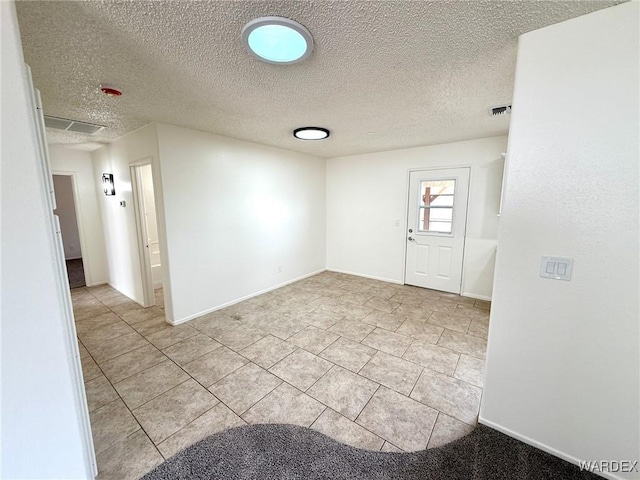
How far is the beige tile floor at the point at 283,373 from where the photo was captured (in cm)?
171

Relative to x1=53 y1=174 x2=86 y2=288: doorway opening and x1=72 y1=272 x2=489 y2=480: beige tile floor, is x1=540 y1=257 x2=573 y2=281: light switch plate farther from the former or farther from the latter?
x1=53 y1=174 x2=86 y2=288: doorway opening

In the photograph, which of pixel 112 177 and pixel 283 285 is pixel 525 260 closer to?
pixel 283 285

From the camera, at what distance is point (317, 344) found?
2.73 metres

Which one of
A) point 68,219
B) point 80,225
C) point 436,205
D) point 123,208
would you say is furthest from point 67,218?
point 436,205

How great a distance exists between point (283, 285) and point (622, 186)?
4.14 meters

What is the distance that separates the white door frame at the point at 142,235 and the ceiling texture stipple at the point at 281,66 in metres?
0.73

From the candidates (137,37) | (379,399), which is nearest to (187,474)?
(379,399)

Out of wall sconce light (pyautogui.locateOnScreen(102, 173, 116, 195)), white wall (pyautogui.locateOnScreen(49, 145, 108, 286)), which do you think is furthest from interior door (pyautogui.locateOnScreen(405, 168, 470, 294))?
white wall (pyautogui.locateOnScreen(49, 145, 108, 286))

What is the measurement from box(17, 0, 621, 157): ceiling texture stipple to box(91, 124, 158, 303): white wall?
0.35 m

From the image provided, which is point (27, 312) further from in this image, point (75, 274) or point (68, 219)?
point (68, 219)

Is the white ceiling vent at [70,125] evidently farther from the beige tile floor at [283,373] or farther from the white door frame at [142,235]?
the beige tile floor at [283,373]

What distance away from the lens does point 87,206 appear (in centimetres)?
452

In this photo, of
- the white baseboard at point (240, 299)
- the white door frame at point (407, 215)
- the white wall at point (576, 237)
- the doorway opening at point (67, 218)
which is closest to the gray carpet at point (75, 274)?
the doorway opening at point (67, 218)

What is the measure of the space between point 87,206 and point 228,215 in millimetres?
3024
